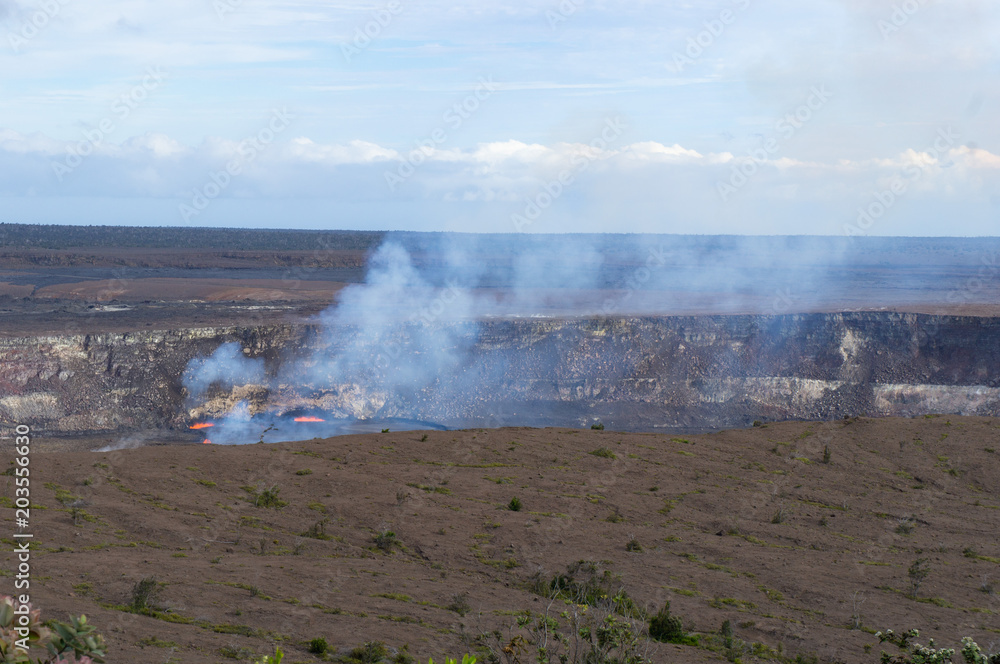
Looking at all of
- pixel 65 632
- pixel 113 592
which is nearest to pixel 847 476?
pixel 113 592

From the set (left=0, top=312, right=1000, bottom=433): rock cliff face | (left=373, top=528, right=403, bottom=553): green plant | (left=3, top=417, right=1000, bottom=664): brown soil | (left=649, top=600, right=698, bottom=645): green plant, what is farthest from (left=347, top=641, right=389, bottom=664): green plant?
(left=0, top=312, right=1000, bottom=433): rock cliff face

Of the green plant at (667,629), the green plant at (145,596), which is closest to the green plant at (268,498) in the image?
the green plant at (145,596)

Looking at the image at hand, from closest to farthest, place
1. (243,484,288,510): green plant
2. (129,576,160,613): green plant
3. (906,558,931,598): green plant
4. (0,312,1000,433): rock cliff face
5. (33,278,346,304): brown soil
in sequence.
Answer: (129,576,160,613): green plant
(906,558,931,598): green plant
(243,484,288,510): green plant
(0,312,1000,433): rock cliff face
(33,278,346,304): brown soil

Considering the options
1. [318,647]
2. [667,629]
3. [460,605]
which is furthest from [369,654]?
[667,629]

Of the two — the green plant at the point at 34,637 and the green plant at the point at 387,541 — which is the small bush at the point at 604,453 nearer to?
the green plant at the point at 387,541

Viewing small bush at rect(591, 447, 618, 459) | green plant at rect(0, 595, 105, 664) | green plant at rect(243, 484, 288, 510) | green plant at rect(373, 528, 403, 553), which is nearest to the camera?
green plant at rect(0, 595, 105, 664)

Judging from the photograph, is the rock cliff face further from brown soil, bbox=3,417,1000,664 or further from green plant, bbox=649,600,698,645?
green plant, bbox=649,600,698,645

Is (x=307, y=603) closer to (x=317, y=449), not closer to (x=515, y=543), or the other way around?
(x=515, y=543)
